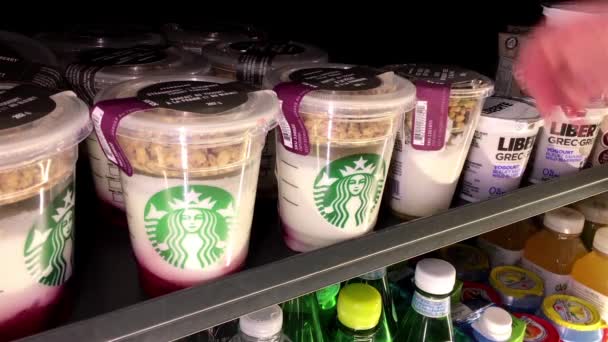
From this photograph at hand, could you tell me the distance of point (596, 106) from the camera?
1006 millimetres

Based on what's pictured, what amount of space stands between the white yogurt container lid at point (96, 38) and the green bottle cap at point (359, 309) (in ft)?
1.84

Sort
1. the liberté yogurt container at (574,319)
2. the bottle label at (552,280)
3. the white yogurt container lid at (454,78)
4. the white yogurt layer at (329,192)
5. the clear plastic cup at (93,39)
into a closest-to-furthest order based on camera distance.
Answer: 1. the white yogurt layer at (329,192)
2. the white yogurt container lid at (454,78)
3. the clear plastic cup at (93,39)
4. the liberté yogurt container at (574,319)
5. the bottle label at (552,280)

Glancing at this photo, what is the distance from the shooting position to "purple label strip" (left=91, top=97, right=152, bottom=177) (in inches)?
24.4

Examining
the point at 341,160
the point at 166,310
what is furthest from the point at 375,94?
the point at 166,310

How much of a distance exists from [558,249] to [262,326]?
2.30 ft

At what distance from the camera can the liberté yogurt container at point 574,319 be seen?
1.11 m

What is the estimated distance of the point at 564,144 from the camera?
1.03 metres

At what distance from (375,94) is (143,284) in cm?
38

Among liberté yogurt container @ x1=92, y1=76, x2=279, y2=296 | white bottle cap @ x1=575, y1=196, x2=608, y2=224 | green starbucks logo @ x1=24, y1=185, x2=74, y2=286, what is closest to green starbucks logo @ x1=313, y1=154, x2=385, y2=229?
liberté yogurt container @ x1=92, y1=76, x2=279, y2=296

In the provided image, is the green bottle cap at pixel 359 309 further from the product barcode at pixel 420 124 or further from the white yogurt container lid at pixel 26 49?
the white yogurt container lid at pixel 26 49

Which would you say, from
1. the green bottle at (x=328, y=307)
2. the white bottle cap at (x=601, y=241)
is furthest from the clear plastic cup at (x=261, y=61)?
the white bottle cap at (x=601, y=241)

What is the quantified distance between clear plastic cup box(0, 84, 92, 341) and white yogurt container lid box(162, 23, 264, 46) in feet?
1.68

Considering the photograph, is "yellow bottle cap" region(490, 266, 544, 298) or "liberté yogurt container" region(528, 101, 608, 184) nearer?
"liberté yogurt container" region(528, 101, 608, 184)

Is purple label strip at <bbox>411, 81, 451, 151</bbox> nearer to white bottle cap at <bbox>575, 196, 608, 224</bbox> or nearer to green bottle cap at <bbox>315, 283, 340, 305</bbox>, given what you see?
green bottle cap at <bbox>315, 283, 340, 305</bbox>
